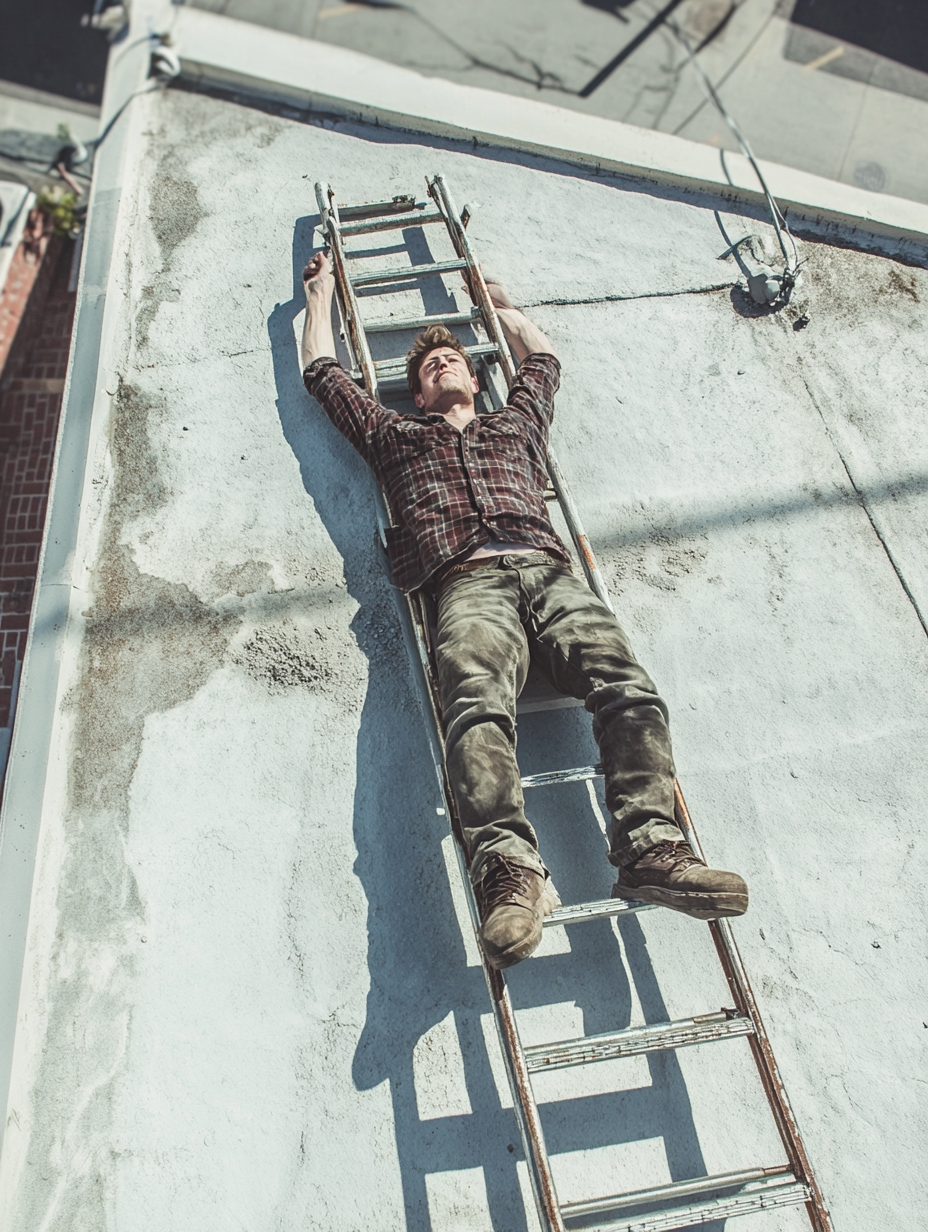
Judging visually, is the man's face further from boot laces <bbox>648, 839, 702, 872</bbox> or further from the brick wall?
the brick wall

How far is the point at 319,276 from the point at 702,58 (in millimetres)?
7068

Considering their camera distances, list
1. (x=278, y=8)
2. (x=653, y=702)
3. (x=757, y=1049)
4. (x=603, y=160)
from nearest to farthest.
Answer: (x=757, y=1049) → (x=653, y=702) → (x=603, y=160) → (x=278, y=8)

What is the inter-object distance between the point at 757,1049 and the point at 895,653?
6.12ft

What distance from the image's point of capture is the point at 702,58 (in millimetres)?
8891

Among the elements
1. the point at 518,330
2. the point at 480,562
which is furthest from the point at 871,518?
the point at 480,562

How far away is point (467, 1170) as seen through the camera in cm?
277

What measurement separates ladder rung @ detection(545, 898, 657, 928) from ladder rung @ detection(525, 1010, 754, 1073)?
356mm

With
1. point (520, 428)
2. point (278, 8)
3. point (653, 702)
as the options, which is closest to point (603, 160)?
point (520, 428)

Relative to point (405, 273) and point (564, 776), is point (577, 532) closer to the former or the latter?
point (564, 776)

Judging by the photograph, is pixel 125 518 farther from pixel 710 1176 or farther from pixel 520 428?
pixel 710 1176

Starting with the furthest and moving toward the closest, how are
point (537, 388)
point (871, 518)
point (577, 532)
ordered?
point (871, 518)
point (537, 388)
point (577, 532)

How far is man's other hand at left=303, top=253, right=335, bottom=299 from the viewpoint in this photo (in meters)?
4.19

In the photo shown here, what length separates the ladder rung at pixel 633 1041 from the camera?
261 cm

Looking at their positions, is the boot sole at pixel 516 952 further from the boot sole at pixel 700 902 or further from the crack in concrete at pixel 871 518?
the crack in concrete at pixel 871 518
